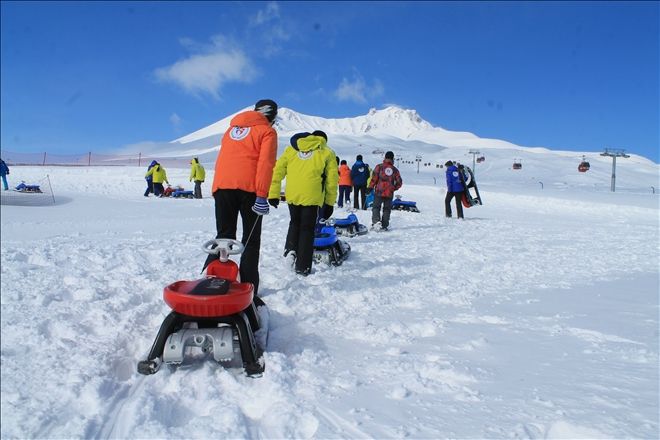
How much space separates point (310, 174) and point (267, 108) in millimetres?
1294

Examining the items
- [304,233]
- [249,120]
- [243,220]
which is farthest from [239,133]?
[304,233]

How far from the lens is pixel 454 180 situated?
12.7 m

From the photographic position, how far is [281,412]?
7.48ft

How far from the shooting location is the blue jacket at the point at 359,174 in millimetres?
14031

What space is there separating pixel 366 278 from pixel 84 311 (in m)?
3.03

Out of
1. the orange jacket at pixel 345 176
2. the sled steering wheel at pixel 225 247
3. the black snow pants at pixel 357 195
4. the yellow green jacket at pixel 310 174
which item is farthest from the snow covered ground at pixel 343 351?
A: the orange jacket at pixel 345 176

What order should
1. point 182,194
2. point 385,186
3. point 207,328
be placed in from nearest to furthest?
point 207,328, point 385,186, point 182,194

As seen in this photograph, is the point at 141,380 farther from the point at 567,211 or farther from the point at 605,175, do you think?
the point at 605,175

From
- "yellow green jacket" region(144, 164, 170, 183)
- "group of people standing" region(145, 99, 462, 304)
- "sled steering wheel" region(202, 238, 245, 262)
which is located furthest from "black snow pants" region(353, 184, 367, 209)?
"sled steering wheel" region(202, 238, 245, 262)

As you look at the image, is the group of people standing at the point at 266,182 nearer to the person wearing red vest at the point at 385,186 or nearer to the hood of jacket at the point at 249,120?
the hood of jacket at the point at 249,120

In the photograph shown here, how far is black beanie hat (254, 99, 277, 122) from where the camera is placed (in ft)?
13.5

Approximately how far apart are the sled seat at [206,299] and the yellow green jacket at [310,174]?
255cm

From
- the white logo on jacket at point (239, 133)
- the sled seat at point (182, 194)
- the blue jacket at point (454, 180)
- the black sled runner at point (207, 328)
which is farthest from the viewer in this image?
the sled seat at point (182, 194)

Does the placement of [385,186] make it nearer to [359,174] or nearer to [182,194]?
[359,174]
